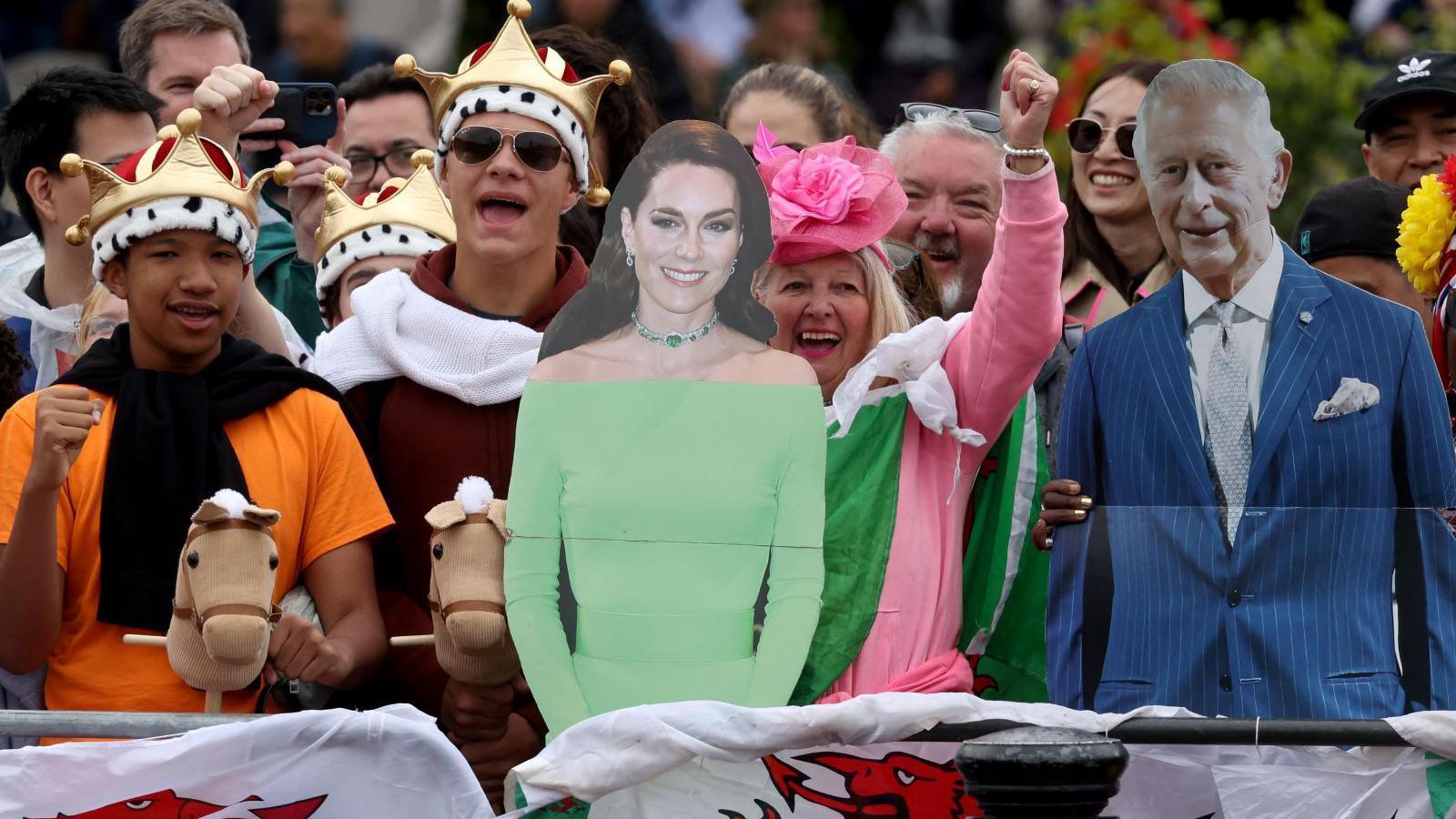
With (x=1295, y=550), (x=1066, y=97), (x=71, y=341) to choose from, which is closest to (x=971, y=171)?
(x=1295, y=550)

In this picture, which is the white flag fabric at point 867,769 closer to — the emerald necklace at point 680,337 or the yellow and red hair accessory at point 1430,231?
the emerald necklace at point 680,337

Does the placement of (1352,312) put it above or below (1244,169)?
below

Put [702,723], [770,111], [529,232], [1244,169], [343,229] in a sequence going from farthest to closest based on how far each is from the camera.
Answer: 1. [770,111]
2. [343,229]
3. [529,232]
4. [1244,169]
5. [702,723]

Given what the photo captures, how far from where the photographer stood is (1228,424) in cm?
435

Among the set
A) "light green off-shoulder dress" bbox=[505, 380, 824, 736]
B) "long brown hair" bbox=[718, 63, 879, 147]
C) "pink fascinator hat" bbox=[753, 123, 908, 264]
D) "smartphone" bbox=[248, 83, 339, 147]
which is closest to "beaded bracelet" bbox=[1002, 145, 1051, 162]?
"pink fascinator hat" bbox=[753, 123, 908, 264]

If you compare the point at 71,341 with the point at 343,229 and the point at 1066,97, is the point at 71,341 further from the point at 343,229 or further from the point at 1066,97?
the point at 1066,97

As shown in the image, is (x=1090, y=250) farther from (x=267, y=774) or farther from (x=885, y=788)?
(x=267, y=774)

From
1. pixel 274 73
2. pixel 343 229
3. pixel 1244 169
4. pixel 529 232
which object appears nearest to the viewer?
pixel 1244 169

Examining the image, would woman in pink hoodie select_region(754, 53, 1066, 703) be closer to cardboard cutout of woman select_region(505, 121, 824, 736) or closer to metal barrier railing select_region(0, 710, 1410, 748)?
cardboard cutout of woman select_region(505, 121, 824, 736)

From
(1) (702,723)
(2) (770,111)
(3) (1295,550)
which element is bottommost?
(1) (702,723)

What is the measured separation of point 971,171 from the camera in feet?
18.9

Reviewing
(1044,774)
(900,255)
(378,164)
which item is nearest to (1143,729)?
(1044,774)

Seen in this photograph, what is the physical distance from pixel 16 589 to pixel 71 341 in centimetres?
140

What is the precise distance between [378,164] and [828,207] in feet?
7.64
